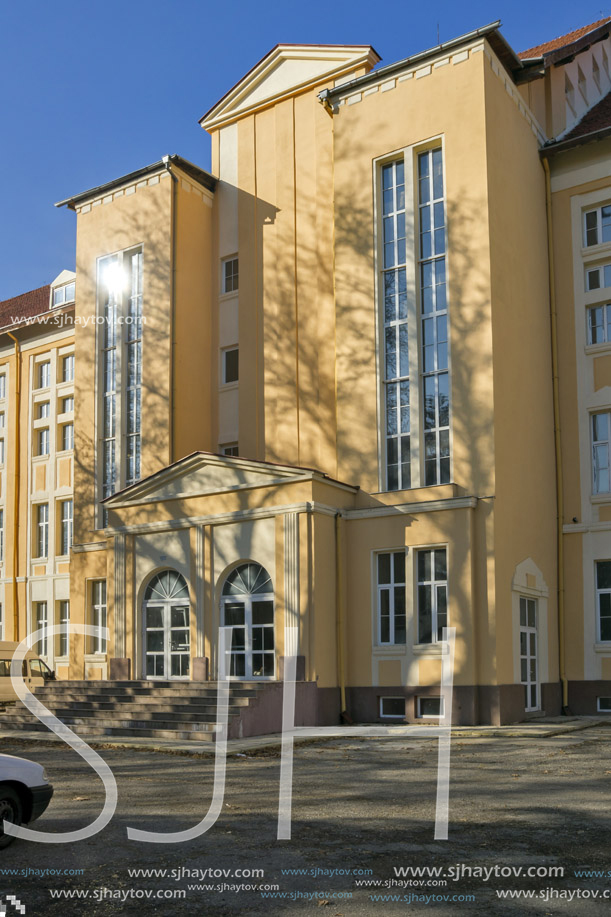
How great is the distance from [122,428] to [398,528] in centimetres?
1016

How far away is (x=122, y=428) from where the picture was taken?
93.2 ft

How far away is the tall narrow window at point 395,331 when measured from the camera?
2269 centimetres

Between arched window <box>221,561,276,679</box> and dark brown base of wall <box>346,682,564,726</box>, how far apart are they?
204cm

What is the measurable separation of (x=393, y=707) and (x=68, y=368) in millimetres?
20383

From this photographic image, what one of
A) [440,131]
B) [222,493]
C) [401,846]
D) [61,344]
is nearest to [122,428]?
[222,493]

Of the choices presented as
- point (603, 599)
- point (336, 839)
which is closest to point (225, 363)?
point (603, 599)

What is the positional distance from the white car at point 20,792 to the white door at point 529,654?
578 inches

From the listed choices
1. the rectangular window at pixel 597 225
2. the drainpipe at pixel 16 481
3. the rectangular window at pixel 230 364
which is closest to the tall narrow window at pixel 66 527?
the drainpipe at pixel 16 481

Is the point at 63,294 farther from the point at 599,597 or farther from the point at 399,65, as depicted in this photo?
the point at 599,597

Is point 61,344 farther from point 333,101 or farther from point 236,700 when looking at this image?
point 236,700

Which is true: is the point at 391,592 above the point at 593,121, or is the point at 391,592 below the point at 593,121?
below

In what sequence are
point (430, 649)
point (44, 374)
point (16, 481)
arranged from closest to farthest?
point (430, 649) < point (16, 481) < point (44, 374)

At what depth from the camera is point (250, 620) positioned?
22172mm

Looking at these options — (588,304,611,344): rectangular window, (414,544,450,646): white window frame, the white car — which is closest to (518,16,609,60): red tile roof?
(588,304,611,344): rectangular window
